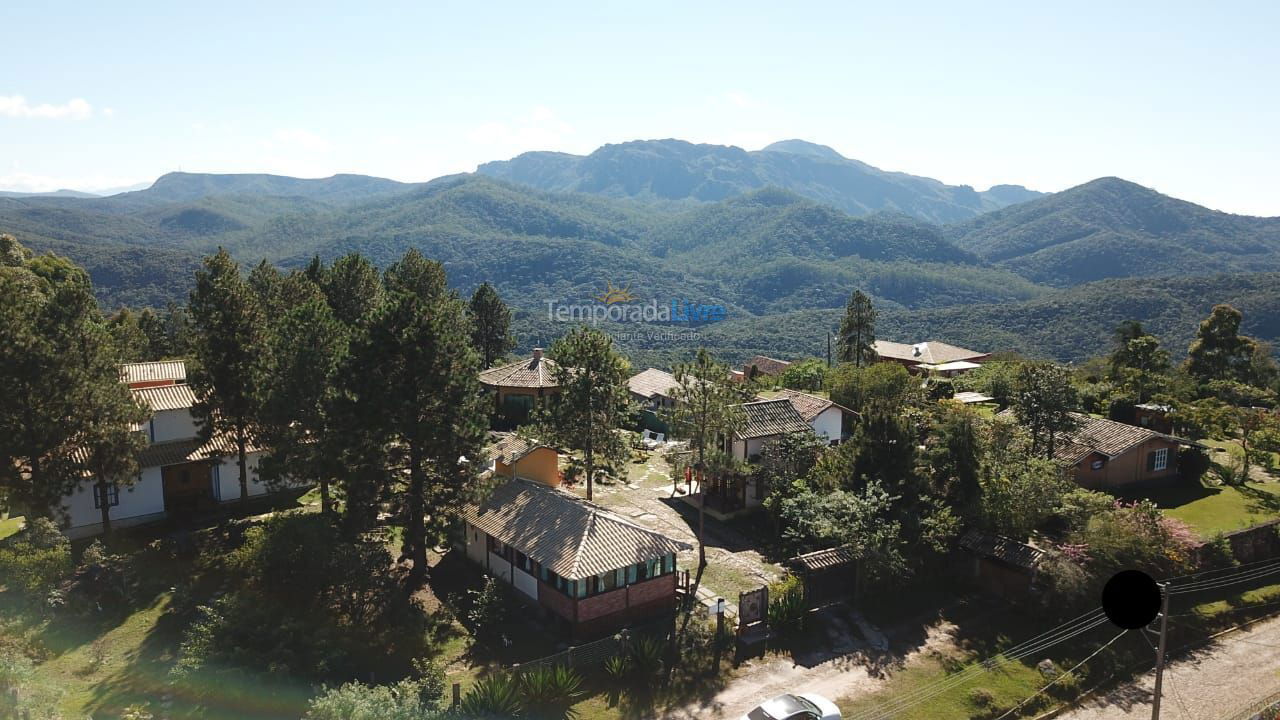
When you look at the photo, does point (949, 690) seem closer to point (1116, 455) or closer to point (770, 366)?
point (1116, 455)

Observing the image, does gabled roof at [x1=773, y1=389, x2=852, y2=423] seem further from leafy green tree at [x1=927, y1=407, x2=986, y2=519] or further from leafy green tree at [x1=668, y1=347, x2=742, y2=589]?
leafy green tree at [x1=668, y1=347, x2=742, y2=589]

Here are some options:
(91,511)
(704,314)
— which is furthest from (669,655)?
(704,314)

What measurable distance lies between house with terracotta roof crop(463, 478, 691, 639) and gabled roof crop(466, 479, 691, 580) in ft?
0.12

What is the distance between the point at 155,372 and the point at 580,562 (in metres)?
Answer: 28.0

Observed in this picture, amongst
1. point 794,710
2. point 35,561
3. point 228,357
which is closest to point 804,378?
point 794,710

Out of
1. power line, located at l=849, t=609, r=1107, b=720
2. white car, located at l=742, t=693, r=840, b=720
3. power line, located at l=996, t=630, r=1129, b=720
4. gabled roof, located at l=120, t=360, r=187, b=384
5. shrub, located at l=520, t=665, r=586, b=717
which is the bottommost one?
power line, located at l=996, t=630, r=1129, b=720

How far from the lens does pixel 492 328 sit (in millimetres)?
63125

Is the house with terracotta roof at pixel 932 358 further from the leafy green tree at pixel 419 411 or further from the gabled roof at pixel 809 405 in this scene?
the leafy green tree at pixel 419 411

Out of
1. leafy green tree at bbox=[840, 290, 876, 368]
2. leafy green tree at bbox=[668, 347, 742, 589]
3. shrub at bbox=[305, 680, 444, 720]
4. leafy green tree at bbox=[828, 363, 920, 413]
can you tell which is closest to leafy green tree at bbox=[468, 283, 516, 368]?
leafy green tree at bbox=[828, 363, 920, 413]

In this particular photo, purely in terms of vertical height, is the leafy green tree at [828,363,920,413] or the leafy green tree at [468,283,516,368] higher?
the leafy green tree at [468,283,516,368]

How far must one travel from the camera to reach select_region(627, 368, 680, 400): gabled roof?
54562 mm

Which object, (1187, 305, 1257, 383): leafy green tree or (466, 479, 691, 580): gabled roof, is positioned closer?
(466, 479, 691, 580): gabled roof

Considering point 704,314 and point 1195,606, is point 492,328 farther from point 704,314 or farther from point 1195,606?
point 704,314

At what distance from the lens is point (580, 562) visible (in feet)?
79.5
